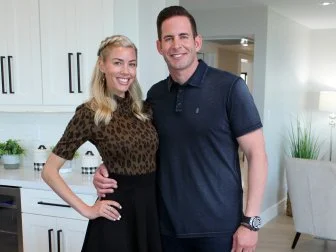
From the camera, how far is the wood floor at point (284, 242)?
13.4 ft

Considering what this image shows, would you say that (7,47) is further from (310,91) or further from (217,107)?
(310,91)

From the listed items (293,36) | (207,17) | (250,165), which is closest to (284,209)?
(293,36)

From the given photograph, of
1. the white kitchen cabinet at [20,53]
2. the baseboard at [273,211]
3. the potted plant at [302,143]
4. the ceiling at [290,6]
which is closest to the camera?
the white kitchen cabinet at [20,53]

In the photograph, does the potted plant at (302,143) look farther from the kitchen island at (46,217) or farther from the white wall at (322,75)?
the kitchen island at (46,217)

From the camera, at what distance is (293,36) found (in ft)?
17.4

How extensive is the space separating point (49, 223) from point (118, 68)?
1307 millimetres

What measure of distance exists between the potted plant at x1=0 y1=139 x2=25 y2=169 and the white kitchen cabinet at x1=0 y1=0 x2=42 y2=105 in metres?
0.33

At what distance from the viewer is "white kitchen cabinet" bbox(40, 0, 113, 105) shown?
2500mm

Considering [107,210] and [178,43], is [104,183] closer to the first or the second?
[107,210]

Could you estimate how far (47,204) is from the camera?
8.10 ft

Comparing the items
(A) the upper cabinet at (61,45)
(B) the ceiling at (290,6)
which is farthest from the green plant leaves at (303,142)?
(A) the upper cabinet at (61,45)

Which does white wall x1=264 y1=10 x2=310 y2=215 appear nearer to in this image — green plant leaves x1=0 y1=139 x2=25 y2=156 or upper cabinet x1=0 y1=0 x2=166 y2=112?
upper cabinet x1=0 y1=0 x2=166 y2=112

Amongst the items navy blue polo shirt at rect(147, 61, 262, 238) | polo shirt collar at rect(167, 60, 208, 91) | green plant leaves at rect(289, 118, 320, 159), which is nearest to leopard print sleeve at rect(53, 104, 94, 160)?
navy blue polo shirt at rect(147, 61, 262, 238)

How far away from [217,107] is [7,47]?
1.92 metres
